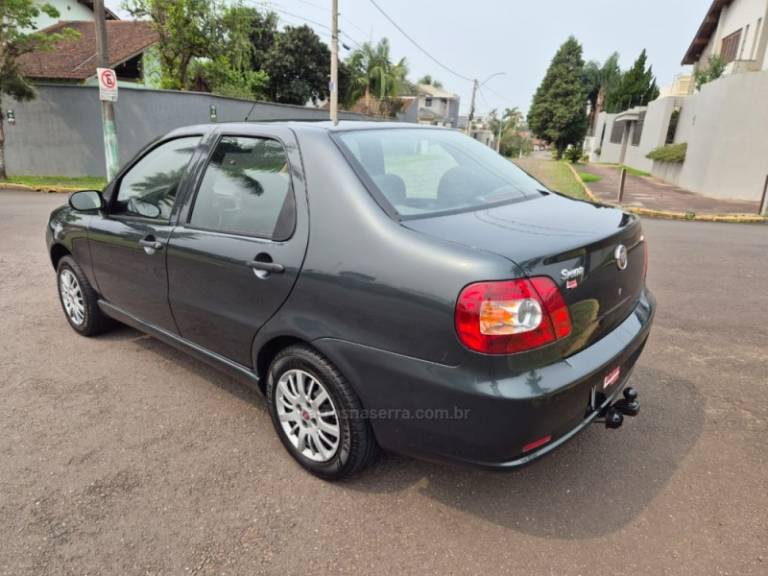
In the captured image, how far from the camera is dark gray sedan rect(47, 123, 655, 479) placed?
1998 mm

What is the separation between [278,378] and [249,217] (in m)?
0.82

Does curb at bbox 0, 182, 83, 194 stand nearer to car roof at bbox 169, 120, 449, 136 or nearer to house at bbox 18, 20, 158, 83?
house at bbox 18, 20, 158, 83

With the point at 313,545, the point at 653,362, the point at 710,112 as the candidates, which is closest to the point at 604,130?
the point at 710,112

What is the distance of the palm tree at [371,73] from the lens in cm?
3944

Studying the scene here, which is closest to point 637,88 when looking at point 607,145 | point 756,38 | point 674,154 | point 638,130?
point 607,145

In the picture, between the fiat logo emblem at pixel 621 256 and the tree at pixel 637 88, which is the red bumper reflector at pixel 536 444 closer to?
the fiat logo emblem at pixel 621 256

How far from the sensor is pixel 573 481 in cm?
261

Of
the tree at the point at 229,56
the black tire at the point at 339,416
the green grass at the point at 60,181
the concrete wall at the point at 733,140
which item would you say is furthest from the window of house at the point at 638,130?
the black tire at the point at 339,416

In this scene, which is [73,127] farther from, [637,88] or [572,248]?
[637,88]

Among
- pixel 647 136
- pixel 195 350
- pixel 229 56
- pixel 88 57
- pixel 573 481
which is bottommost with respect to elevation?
pixel 573 481

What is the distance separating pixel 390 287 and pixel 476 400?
0.53 metres

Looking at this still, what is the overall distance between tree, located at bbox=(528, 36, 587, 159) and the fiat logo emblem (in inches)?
2002

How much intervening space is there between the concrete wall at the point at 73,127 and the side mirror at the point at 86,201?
1392 cm

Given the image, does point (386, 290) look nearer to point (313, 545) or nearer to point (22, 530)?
point (313, 545)
